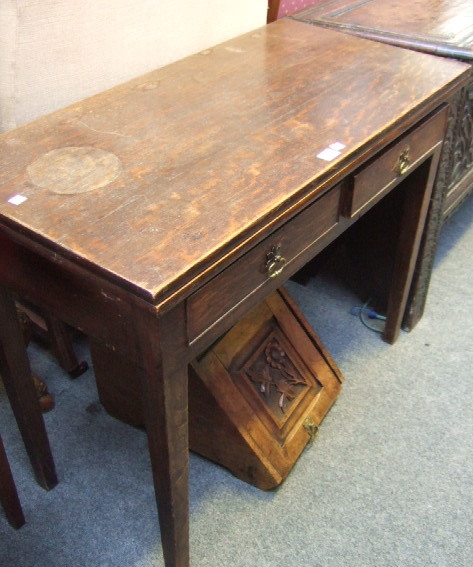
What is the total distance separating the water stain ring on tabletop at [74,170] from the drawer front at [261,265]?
0.25m

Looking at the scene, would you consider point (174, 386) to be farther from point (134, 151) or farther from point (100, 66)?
point (100, 66)

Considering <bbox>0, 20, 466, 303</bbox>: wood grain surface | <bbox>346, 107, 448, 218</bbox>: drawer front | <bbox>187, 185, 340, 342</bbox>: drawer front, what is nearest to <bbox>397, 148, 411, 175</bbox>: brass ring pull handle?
<bbox>346, 107, 448, 218</bbox>: drawer front

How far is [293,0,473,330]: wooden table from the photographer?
157 centimetres

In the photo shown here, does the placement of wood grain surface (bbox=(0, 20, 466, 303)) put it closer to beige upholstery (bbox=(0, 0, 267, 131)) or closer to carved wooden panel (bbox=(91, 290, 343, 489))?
beige upholstery (bbox=(0, 0, 267, 131))

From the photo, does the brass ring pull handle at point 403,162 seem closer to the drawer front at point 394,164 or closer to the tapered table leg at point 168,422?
the drawer front at point 394,164

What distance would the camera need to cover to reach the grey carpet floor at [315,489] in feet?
4.37

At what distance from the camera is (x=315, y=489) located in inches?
57.5

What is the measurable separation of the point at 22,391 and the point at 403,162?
34.6 inches

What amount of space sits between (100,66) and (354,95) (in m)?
0.56

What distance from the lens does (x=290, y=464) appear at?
4.82 ft

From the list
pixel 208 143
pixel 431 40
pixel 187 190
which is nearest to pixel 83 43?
pixel 208 143

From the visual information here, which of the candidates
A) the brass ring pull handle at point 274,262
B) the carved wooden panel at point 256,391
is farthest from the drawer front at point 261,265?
the carved wooden panel at point 256,391

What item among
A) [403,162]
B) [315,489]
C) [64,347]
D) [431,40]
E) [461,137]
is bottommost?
[315,489]

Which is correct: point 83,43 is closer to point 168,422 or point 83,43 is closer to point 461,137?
point 168,422
